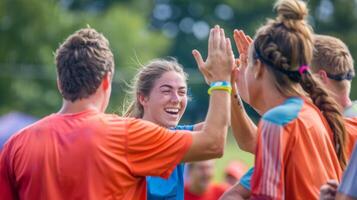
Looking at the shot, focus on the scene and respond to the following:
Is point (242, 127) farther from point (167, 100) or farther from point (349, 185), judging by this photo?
point (349, 185)

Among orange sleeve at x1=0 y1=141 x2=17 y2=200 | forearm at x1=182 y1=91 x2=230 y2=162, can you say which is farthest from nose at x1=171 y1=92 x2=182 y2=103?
orange sleeve at x1=0 y1=141 x2=17 y2=200

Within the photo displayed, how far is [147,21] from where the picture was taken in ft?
223

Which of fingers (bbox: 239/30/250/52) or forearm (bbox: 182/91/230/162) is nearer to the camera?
forearm (bbox: 182/91/230/162)

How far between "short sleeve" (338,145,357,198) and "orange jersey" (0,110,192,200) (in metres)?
1.02

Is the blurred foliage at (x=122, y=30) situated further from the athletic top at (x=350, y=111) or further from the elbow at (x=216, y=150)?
the elbow at (x=216, y=150)

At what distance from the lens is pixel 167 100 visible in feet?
24.5

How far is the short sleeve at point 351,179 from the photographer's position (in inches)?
205

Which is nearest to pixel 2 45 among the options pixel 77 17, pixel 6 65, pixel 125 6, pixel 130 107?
pixel 6 65

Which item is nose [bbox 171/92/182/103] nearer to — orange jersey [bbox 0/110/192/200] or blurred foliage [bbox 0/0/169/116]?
orange jersey [bbox 0/110/192/200]

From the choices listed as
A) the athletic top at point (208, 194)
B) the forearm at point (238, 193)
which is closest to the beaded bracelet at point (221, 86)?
the forearm at point (238, 193)

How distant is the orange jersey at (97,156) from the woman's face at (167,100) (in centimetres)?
145

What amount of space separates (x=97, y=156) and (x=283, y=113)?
1.09m

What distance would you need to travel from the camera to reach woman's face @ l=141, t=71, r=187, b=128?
24.5 feet

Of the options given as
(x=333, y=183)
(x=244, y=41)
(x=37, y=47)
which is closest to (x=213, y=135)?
(x=333, y=183)
